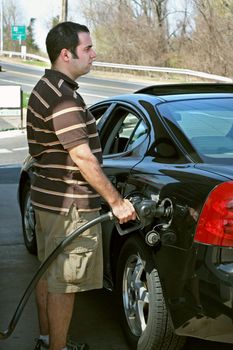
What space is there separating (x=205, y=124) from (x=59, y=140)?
1.20 m

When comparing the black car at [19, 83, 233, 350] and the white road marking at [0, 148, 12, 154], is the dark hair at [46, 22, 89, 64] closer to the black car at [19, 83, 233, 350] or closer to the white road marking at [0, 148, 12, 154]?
the black car at [19, 83, 233, 350]

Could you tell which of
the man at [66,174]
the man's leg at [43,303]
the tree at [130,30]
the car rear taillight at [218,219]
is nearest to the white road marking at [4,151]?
the man's leg at [43,303]

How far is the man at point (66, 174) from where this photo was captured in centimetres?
298

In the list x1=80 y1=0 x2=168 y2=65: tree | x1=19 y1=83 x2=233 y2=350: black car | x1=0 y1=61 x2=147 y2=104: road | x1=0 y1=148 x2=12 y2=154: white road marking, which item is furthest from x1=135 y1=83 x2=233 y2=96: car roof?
x1=80 y1=0 x2=168 y2=65: tree

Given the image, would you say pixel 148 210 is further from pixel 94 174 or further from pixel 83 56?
pixel 83 56

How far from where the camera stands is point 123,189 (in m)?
3.78

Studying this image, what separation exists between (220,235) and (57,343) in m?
1.09

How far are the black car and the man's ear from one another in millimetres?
830

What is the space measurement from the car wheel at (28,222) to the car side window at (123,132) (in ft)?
3.97

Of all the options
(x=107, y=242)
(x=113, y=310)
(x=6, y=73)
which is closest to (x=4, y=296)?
(x=113, y=310)

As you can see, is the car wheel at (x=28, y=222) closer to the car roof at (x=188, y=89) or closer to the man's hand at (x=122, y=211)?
the car roof at (x=188, y=89)

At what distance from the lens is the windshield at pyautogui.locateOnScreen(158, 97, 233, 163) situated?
359cm

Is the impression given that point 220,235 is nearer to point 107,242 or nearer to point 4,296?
point 107,242

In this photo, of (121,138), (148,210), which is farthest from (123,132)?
(148,210)
